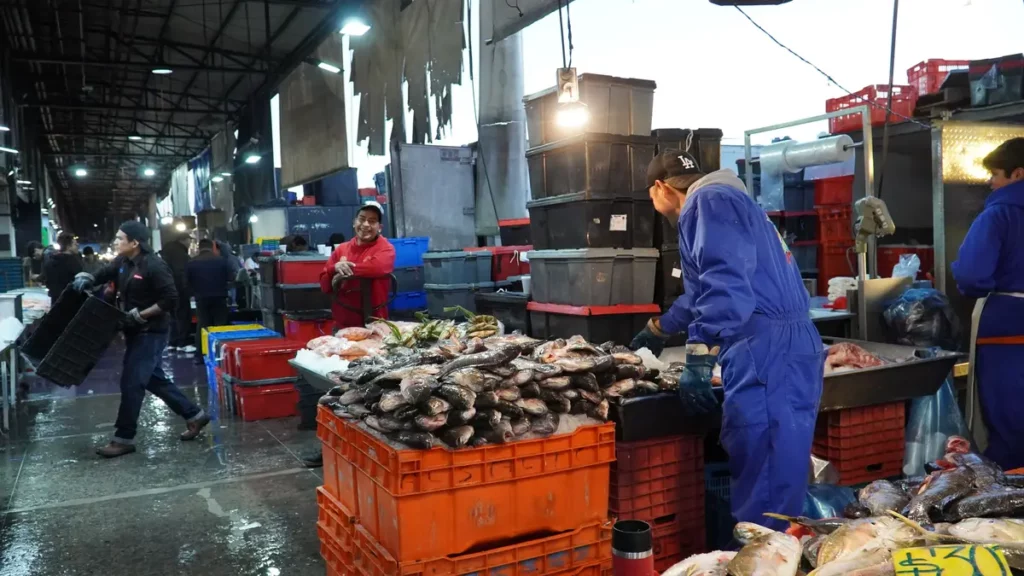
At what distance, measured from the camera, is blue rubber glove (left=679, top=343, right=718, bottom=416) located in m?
3.01

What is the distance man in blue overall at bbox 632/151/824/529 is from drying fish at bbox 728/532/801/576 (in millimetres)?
1232

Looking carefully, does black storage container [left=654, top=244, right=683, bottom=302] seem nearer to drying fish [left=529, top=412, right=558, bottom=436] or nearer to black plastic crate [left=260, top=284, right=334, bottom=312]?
drying fish [left=529, top=412, right=558, bottom=436]

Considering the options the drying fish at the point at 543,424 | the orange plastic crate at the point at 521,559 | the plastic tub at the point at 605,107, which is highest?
the plastic tub at the point at 605,107

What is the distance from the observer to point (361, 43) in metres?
11.1

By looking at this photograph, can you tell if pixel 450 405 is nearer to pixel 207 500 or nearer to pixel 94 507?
pixel 207 500

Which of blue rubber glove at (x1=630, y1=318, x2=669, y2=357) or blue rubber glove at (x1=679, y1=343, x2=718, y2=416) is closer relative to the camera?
blue rubber glove at (x1=679, y1=343, x2=718, y2=416)

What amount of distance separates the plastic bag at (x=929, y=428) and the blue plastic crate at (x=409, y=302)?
20.1ft

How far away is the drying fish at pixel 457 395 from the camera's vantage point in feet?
8.35

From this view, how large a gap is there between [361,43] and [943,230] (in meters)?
8.60

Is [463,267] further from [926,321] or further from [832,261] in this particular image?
[832,261]

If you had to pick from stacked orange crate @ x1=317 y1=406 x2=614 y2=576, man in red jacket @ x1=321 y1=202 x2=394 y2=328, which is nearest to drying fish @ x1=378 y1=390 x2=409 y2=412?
stacked orange crate @ x1=317 y1=406 x2=614 y2=576

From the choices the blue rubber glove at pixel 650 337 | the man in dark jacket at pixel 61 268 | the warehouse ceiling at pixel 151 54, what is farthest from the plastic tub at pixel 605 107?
the man in dark jacket at pixel 61 268

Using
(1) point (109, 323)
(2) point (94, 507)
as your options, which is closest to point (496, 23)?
(1) point (109, 323)

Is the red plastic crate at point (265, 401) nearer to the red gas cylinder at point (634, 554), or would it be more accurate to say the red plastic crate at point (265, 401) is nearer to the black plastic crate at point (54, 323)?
the black plastic crate at point (54, 323)
